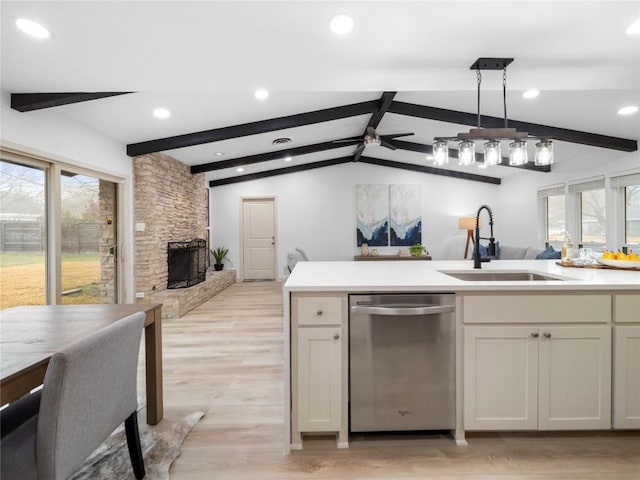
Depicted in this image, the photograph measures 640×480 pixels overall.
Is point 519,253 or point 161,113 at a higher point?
point 161,113

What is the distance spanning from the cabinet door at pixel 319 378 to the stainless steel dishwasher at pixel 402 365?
85 millimetres

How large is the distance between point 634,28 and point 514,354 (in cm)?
191

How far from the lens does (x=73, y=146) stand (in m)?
3.42

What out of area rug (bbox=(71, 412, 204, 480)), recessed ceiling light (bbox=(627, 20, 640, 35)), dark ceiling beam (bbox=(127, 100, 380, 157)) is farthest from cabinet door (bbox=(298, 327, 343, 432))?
dark ceiling beam (bbox=(127, 100, 380, 157))

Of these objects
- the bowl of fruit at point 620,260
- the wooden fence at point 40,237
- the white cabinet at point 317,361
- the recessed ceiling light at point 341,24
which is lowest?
the white cabinet at point 317,361

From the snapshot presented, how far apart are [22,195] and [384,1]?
318 centimetres

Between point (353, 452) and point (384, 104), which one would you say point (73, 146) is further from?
point (353, 452)

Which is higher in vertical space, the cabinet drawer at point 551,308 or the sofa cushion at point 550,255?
the sofa cushion at point 550,255

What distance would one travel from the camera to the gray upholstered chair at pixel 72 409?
1.07 meters

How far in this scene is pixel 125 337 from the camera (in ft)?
Result: 4.52

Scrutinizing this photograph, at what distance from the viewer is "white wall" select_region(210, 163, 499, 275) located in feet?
25.7

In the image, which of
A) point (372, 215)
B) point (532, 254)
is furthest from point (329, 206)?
point (532, 254)

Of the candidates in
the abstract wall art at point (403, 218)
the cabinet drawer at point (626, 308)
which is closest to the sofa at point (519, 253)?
the abstract wall art at point (403, 218)

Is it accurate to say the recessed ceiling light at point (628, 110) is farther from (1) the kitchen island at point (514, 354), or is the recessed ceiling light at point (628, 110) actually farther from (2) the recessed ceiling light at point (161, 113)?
(2) the recessed ceiling light at point (161, 113)
